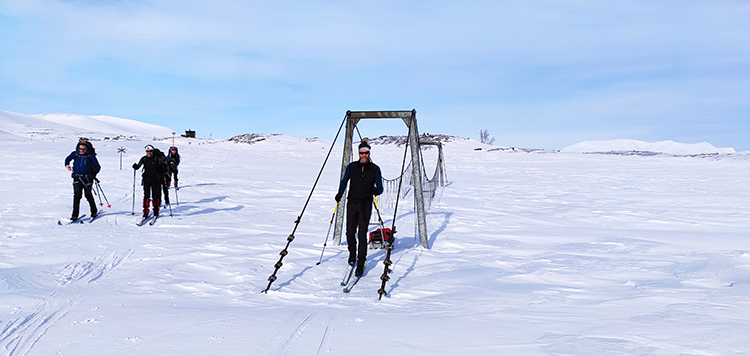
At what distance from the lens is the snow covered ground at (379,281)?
→ 3949 mm

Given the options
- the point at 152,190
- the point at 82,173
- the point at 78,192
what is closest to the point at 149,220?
the point at 152,190

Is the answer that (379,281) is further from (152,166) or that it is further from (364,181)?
(152,166)

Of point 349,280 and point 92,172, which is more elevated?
point 92,172

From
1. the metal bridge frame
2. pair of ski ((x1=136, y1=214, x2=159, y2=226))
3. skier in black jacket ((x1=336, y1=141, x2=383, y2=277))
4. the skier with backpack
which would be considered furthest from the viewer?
pair of ski ((x1=136, y1=214, x2=159, y2=226))

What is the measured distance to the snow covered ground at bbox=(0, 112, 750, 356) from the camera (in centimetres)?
395

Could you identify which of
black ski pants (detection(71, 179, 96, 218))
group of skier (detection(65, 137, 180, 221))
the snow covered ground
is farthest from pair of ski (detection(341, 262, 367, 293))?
black ski pants (detection(71, 179, 96, 218))

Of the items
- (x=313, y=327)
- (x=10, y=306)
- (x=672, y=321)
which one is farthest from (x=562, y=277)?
(x=10, y=306)

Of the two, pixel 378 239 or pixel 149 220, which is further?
pixel 149 220

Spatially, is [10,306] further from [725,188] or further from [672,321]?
[725,188]

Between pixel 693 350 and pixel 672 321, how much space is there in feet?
A: 2.51

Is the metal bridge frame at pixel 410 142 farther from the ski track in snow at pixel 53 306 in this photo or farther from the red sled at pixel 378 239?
the ski track in snow at pixel 53 306

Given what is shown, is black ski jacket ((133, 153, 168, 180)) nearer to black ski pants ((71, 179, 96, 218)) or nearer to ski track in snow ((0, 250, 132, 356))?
black ski pants ((71, 179, 96, 218))

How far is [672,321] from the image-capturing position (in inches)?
169

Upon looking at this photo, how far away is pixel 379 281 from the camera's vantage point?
628 centimetres
